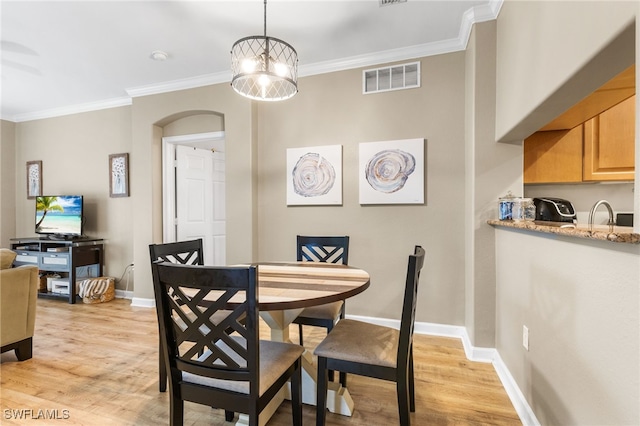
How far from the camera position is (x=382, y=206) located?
9.96ft

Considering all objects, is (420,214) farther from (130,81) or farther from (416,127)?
(130,81)

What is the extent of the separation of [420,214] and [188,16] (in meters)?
2.60

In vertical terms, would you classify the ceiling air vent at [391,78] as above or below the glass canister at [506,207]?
above

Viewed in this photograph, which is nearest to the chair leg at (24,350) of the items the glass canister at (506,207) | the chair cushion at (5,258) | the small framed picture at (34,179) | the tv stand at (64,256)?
the chair cushion at (5,258)

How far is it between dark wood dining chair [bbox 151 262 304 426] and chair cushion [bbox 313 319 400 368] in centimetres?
27

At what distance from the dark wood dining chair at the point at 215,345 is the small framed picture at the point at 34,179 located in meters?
5.22

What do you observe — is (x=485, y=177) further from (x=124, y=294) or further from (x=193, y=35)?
(x=124, y=294)

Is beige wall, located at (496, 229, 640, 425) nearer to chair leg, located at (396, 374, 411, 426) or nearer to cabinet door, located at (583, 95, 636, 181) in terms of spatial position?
chair leg, located at (396, 374, 411, 426)

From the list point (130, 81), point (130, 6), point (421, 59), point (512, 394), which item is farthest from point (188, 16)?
point (512, 394)

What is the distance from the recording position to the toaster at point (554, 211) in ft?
7.45

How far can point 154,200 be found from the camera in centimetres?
386

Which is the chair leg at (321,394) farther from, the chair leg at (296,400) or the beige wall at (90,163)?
the beige wall at (90,163)

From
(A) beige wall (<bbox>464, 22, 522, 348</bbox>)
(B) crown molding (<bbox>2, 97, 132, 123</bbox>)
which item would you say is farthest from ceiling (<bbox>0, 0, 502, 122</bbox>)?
(B) crown molding (<bbox>2, 97, 132, 123</bbox>)

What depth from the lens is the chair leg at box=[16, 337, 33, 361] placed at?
2395 mm
